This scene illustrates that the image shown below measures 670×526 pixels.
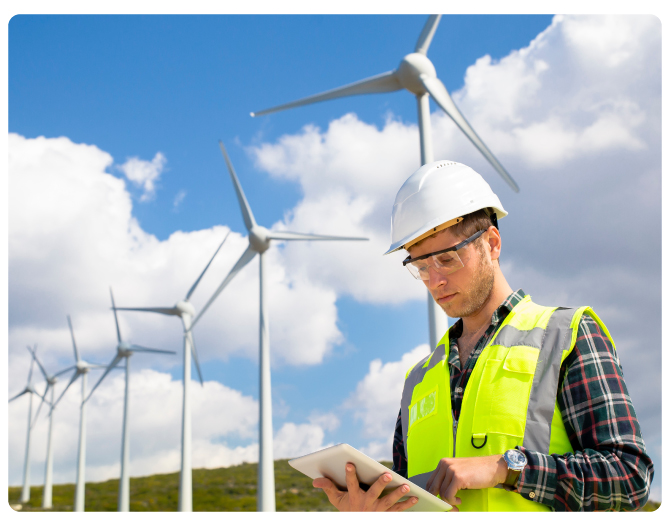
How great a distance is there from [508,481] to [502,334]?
1.02m

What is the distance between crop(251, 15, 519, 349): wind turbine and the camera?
23.1 metres

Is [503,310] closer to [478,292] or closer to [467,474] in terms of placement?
[478,292]

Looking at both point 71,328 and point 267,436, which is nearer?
point 267,436

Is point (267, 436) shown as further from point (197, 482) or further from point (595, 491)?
point (197, 482)

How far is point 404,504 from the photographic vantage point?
3.64 meters

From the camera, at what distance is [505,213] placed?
5242mm

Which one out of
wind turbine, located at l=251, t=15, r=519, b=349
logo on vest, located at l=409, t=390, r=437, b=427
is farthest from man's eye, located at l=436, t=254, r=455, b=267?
wind turbine, located at l=251, t=15, r=519, b=349

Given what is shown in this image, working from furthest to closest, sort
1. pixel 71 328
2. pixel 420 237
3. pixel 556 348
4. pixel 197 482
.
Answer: pixel 197 482 → pixel 71 328 → pixel 420 237 → pixel 556 348

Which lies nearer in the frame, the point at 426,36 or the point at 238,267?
the point at 426,36

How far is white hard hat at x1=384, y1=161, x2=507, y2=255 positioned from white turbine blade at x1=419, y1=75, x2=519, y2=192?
61.1ft

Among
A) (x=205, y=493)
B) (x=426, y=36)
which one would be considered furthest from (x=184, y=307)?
(x=205, y=493)

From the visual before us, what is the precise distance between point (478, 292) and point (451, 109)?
19.9m

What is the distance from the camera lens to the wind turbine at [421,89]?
23.1 metres
